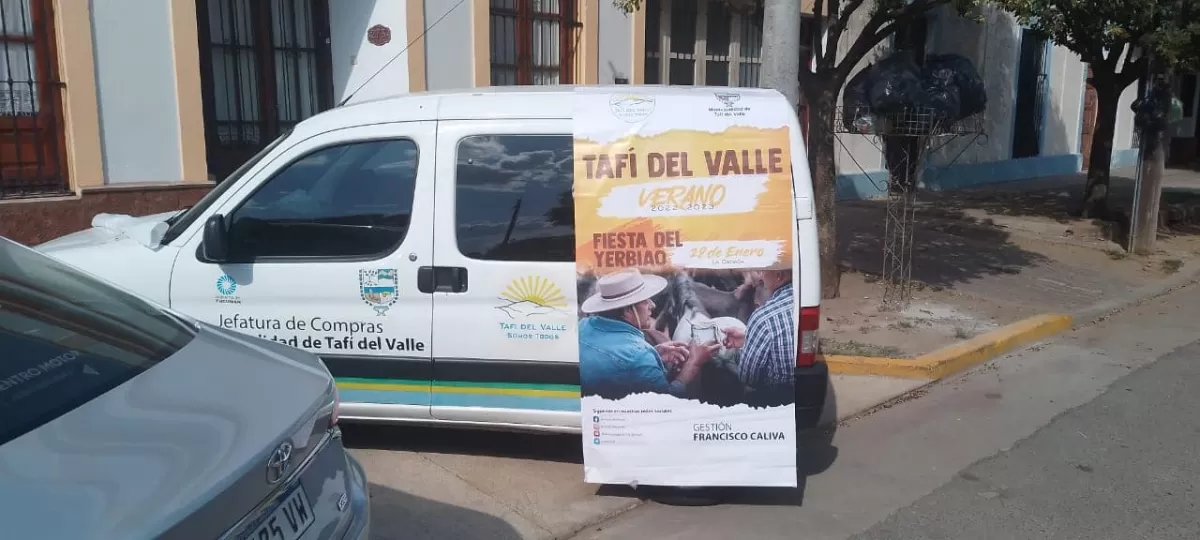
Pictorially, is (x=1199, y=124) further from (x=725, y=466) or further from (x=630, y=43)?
(x=725, y=466)

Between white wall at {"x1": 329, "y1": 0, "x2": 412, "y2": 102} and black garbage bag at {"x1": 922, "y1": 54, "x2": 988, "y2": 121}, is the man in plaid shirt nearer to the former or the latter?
black garbage bag at {"x1": 922, "y1": 54, "x2": 988, "y2": 121}

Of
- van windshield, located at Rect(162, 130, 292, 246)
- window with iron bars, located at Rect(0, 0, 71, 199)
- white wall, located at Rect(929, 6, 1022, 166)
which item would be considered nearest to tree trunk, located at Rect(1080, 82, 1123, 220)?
white wall, located at Rect(929, 6, 1022, 166)

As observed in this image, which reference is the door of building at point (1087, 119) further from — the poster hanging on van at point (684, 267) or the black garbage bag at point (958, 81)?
the poster hanging on van at point (684, 267)

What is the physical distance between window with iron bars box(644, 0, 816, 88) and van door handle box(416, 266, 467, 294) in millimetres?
8921

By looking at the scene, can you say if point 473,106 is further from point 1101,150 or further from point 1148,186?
point 1101,150

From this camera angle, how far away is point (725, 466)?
14.4 feet

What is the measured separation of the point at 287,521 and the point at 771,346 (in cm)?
245

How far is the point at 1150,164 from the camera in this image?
1168cm

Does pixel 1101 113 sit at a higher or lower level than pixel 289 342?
higher

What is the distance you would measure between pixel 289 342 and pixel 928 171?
597 inches

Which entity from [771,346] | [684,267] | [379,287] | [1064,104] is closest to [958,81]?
[771,346]

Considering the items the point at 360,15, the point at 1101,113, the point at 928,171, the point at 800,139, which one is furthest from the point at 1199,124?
the point at 800,139

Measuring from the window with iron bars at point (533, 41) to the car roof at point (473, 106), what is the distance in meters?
6.40

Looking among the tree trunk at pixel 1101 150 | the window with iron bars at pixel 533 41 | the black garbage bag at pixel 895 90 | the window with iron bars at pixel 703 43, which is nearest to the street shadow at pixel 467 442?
the black garbage bag at pixel 895 90
